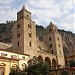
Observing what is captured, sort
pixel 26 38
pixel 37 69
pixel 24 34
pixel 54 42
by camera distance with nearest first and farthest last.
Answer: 1. pixel 37 69
2. pixel 24 34
3. pixel 26 38
4. pixel 54 42

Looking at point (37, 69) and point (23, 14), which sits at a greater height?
point (23, 14)

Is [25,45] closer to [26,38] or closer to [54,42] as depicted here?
[26,38]

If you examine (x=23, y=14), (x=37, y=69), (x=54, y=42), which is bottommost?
(x=37, y=69)

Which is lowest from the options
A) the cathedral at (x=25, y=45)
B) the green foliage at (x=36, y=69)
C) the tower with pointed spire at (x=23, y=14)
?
the green foliage at (x=36, y=69)

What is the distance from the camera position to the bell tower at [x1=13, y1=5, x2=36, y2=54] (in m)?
45.2

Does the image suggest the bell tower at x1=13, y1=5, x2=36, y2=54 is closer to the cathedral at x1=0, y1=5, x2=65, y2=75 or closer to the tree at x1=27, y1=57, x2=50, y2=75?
the cathedral at x1=0, y1=5, x2=65, y2=75

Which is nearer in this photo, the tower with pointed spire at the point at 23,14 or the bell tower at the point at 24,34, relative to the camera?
the bell tower at the point at 24,34

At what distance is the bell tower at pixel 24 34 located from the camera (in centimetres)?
4524

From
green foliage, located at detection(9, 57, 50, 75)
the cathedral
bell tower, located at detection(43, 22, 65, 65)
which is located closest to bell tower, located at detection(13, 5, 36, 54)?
the cathedral

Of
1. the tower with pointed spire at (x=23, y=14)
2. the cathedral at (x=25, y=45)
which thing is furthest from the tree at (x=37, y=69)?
the tower with pointed spire at (x=23, y=14)

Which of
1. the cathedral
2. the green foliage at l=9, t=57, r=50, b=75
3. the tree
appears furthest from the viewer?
the cathedral

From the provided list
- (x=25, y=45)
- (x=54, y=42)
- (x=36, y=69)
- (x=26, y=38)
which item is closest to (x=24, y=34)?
(x=26, y=38)

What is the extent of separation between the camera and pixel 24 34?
151 ft

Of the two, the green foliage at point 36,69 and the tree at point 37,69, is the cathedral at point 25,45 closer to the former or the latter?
the green foliage at point 36,69
